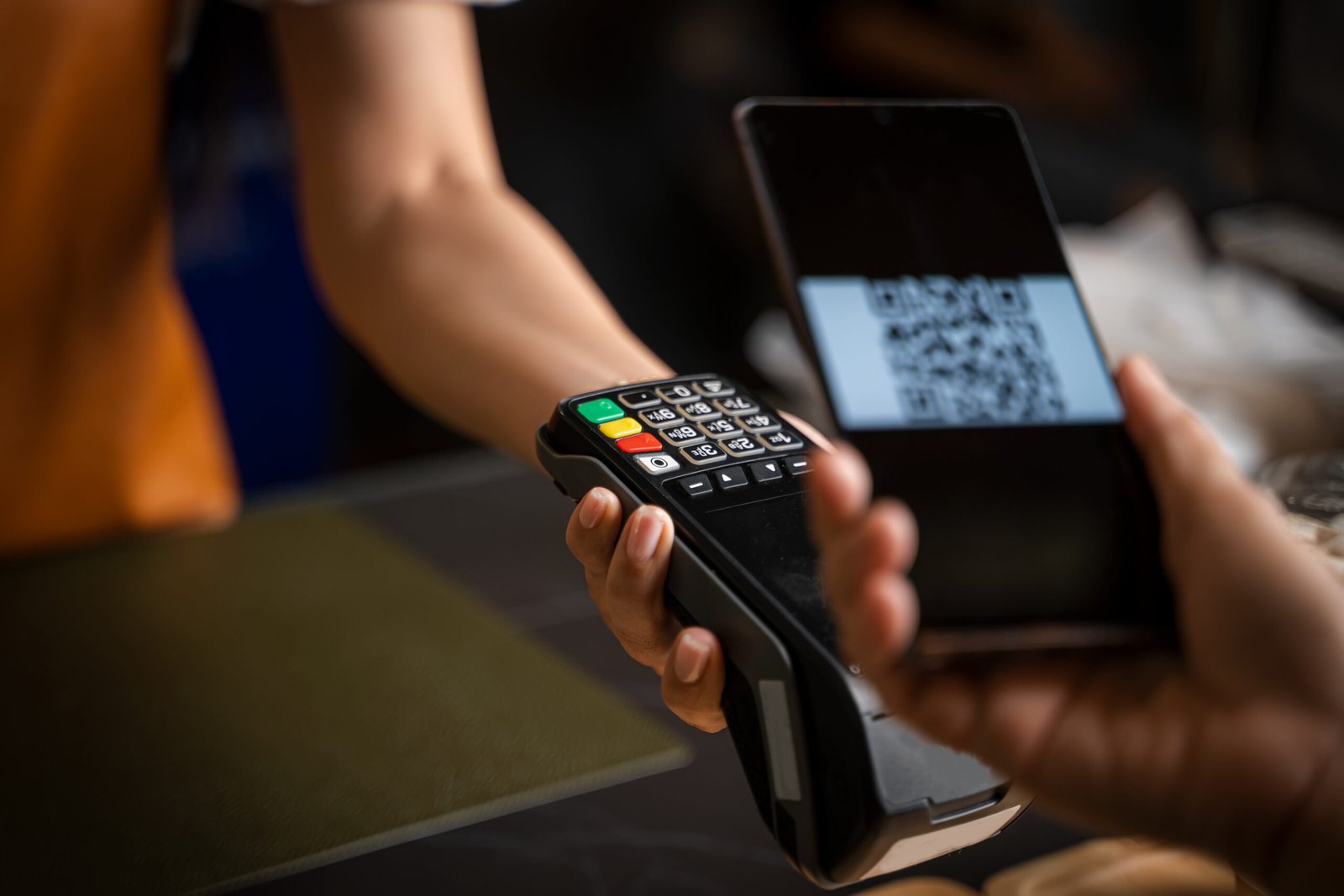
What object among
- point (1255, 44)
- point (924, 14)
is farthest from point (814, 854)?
point (924, 14)

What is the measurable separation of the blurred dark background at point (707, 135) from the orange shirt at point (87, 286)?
51 centimetres

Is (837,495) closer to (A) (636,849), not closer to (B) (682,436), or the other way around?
(B) (682,436)

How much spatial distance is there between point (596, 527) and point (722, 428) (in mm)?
65

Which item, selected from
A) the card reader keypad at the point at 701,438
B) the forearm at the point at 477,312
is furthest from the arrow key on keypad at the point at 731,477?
the forearm at the point at 477,312

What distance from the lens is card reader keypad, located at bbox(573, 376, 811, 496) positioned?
365 millimetres

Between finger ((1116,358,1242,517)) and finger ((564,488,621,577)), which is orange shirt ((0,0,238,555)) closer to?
finger ((564,488,621,577))

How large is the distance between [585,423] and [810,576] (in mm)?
96

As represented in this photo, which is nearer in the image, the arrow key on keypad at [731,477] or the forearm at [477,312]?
the arrow key on keypad at [731,477]

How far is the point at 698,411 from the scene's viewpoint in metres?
0.41

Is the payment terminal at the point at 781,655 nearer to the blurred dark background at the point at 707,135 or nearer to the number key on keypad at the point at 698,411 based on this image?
the number key on keypad at the point at 698,411

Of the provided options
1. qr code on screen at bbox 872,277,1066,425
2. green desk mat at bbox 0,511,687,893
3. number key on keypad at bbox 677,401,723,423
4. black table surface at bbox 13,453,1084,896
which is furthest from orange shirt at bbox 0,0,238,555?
qr code on screen at bbox 872,277,1066,425

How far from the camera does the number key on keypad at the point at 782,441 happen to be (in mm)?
390

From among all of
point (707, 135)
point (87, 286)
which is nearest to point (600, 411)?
point (87, 286)

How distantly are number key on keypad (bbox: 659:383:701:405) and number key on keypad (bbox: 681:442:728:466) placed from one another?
3 cm
